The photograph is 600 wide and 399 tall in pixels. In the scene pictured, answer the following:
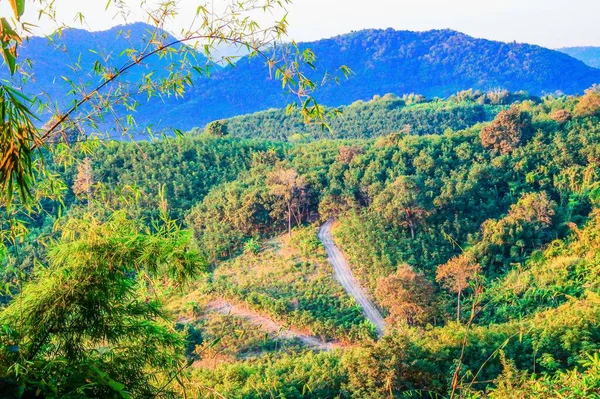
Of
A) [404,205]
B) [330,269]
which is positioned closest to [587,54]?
[404,205]

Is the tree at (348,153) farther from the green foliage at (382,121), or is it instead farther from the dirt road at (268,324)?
the green foliage at (382,121)

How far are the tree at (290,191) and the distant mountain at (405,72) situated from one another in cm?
4641

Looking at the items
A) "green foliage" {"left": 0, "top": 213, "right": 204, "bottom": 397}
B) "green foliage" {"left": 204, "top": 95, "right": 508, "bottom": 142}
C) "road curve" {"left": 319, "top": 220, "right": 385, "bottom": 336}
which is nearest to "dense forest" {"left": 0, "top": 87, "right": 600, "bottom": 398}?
"green foliage" {"left": 0, "top": 213, "right": 204, "bottom": 397}

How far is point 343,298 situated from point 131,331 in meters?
12.5

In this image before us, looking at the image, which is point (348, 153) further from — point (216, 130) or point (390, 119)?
point (390, 119)

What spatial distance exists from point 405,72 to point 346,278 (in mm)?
68097

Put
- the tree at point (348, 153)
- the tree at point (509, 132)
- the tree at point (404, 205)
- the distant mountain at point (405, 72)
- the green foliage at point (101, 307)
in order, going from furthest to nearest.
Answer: the distant mountain at point (405, 72) → the tree at point (348, 153) → the tree at point (509, 132) → the tree at point (404, 205) → the green foliage at point (101, 307)

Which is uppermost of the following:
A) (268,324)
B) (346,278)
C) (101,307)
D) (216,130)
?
(101,307)

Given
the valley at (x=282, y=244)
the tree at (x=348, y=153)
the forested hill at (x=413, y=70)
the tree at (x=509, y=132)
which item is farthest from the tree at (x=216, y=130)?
the forested hill at (x=413, y=70)

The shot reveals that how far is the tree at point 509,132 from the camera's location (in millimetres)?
19328

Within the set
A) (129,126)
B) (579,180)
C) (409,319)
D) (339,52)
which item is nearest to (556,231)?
(579,180)

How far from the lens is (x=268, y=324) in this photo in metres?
14.3

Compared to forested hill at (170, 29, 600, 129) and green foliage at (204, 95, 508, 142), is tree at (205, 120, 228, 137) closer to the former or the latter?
green foliage at (204, 95, 508, 142)

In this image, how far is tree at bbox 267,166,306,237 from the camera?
19.1 meters
